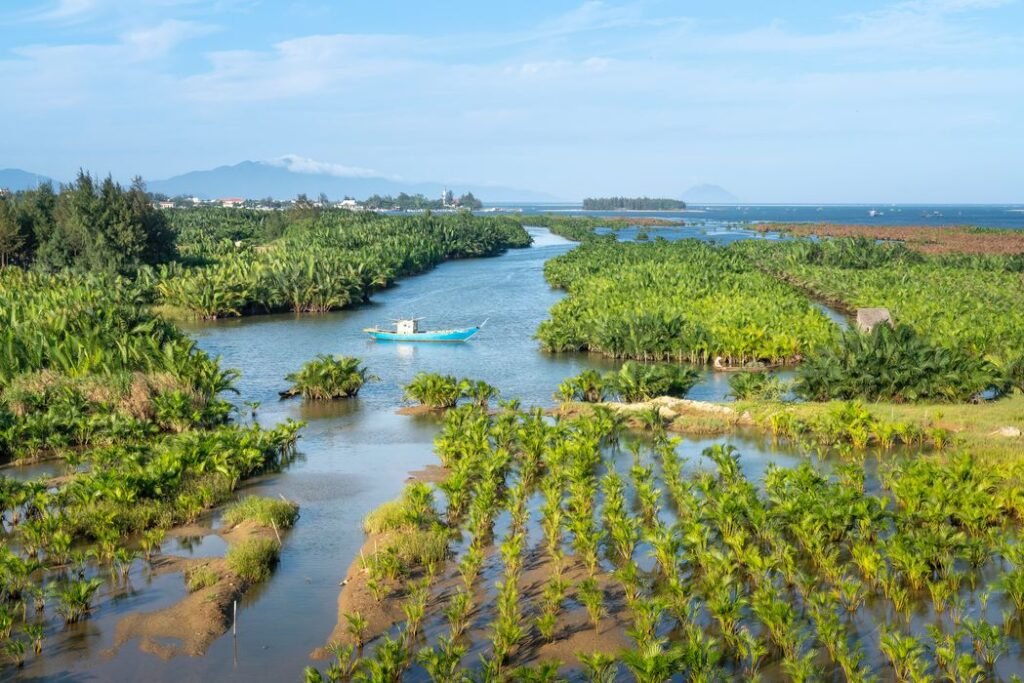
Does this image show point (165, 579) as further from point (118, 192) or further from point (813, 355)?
point (118, 192)

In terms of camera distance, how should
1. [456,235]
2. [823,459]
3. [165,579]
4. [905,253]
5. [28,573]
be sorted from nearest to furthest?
[28,573] < [165,579] < [823,459] < [905,253] < [456,235]

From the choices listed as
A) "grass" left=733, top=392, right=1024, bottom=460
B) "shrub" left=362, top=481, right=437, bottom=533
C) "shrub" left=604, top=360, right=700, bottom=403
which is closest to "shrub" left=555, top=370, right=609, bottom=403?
"shrub" left=604, top=360, right=700, bottom=403

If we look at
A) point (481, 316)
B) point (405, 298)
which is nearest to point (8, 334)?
point (481, 316)

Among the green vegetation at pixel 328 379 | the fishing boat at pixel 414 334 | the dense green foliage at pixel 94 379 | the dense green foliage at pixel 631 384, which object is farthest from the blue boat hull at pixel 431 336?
the dense green foliage at pixel 631 384

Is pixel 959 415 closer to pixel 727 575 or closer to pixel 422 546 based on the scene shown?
pixel 727 575

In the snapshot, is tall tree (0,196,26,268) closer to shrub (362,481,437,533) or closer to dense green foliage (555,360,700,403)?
dense green foliage (555,360,700,403)

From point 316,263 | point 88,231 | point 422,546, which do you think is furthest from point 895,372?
point 88,231
